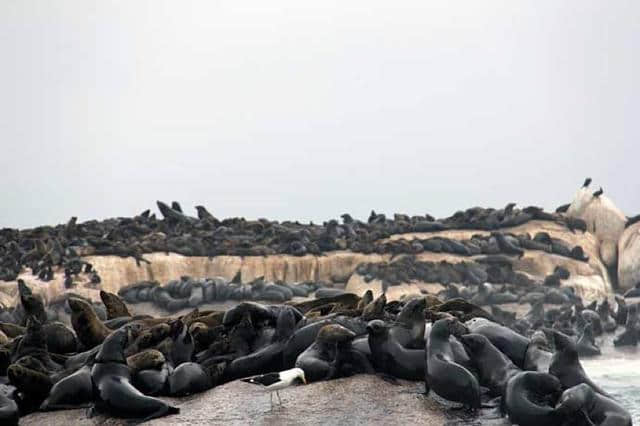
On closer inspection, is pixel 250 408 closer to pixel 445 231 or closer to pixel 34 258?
pixel 34 258

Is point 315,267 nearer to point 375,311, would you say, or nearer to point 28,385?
point 375,311

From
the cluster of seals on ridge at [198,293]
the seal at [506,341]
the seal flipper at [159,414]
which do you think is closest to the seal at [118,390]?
the seal flipper at [159,414]

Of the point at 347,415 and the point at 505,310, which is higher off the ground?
the point at 347,415

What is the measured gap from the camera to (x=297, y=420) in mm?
5785

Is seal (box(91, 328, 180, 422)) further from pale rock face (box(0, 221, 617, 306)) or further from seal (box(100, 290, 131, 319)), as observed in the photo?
pale rock face (box(0, 221, 617, 306))

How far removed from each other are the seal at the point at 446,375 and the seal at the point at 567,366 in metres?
0.66

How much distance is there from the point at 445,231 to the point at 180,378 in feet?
86.5

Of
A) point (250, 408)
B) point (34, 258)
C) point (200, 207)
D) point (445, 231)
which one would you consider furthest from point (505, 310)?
point (250, 408)

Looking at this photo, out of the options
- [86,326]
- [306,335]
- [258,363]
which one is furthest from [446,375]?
[86,326]

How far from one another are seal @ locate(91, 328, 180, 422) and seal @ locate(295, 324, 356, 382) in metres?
1.11

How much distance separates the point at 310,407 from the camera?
6.04m

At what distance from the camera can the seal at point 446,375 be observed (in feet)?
19.5

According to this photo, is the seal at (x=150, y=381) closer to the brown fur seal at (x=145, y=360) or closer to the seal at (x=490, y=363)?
the brown fur seal at (x=145, y=360)

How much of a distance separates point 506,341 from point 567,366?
2.44ft
